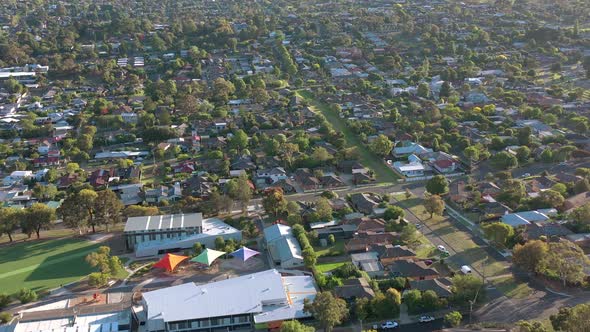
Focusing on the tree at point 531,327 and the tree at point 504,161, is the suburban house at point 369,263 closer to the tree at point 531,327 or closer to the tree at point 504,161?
the tree at point 531,327

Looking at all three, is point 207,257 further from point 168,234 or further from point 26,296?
point 26,296

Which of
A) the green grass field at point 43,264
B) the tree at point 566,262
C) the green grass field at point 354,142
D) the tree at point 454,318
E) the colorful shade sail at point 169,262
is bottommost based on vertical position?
the green grass field at point 354,142

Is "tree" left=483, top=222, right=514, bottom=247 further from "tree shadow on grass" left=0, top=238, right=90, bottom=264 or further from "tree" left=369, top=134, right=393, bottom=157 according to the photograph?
"tree shadow on grass" left=0, top=238, right=90, bottom=264

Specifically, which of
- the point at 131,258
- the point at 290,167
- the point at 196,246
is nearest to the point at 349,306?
the point at 196,246

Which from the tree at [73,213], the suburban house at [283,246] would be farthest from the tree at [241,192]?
the tree at [73,213]

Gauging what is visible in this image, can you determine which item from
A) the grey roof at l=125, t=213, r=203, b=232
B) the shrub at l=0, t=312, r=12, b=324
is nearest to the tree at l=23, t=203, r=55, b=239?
the grey roof at l=125, t=213, r=203, b=232

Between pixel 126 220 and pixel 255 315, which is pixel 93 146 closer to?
pixel 126 220
